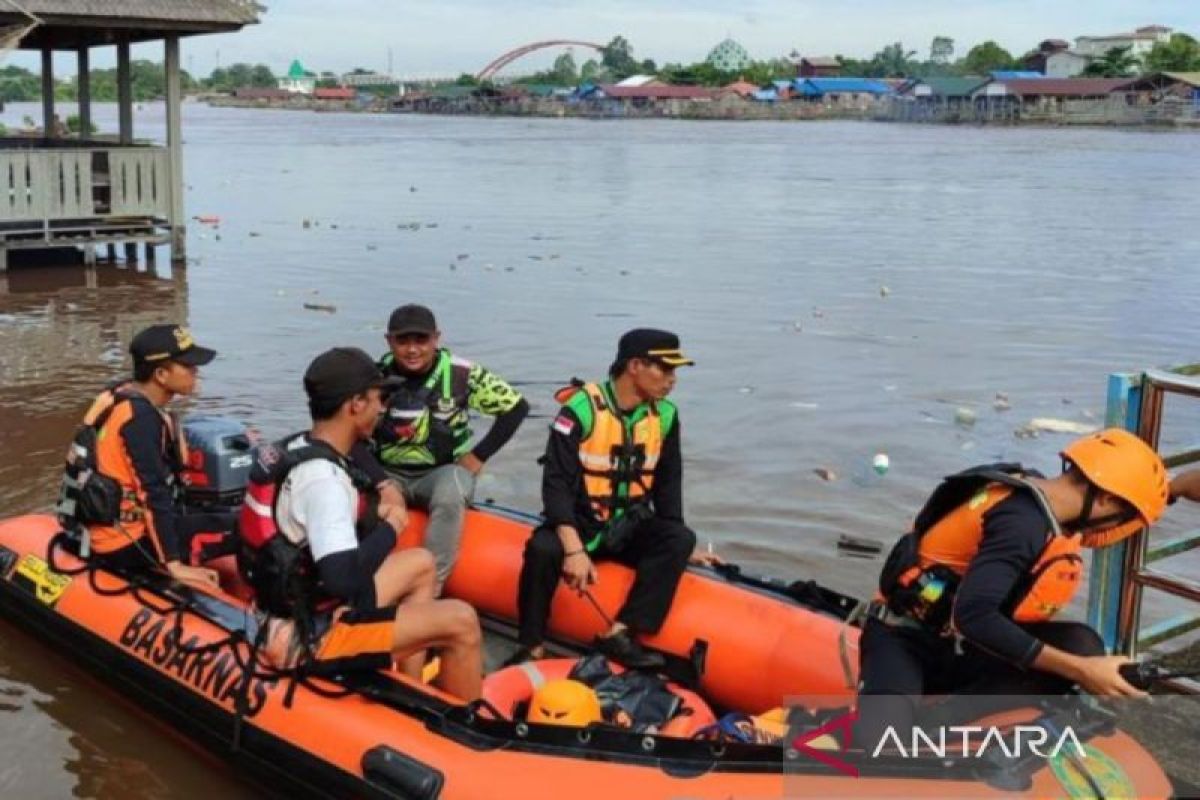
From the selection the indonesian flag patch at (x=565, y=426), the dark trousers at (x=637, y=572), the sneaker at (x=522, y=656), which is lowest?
the sneaker at (x=522, y=656)

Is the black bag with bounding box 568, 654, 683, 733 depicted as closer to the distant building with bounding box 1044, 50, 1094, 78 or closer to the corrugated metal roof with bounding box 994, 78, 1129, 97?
the corrugated metal roof with bounding box 994, 78, 1129, 97

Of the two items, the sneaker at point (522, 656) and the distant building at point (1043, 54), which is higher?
the distant building at point (1043, 54)

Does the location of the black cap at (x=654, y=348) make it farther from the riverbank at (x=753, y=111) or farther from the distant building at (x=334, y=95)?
the distant building at (x=334, y=95)

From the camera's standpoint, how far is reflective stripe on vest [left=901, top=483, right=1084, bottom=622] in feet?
11.5

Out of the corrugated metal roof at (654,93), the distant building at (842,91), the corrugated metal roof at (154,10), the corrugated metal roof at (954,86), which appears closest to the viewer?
the corrugated metal roof at (154,10)

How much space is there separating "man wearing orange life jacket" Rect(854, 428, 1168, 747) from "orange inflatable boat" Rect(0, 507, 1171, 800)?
248 mm

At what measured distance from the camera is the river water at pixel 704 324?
7.78 meters

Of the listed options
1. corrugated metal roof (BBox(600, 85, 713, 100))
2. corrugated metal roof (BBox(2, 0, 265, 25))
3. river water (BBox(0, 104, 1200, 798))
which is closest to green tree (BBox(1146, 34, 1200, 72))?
corrugated metal roof (BBox(600, 85, 713, 100))

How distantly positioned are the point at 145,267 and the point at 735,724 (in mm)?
15241

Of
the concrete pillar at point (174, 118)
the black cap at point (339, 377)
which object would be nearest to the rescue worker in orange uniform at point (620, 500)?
the black cap at point (339, 377)

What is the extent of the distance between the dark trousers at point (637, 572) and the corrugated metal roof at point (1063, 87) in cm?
10188

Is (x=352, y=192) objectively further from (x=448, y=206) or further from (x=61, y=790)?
(x=61, y=790)

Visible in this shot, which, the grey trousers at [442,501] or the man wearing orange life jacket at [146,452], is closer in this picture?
the man wearing orange life jacket at [146,452]

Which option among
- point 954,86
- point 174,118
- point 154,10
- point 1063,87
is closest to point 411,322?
point 154,10
